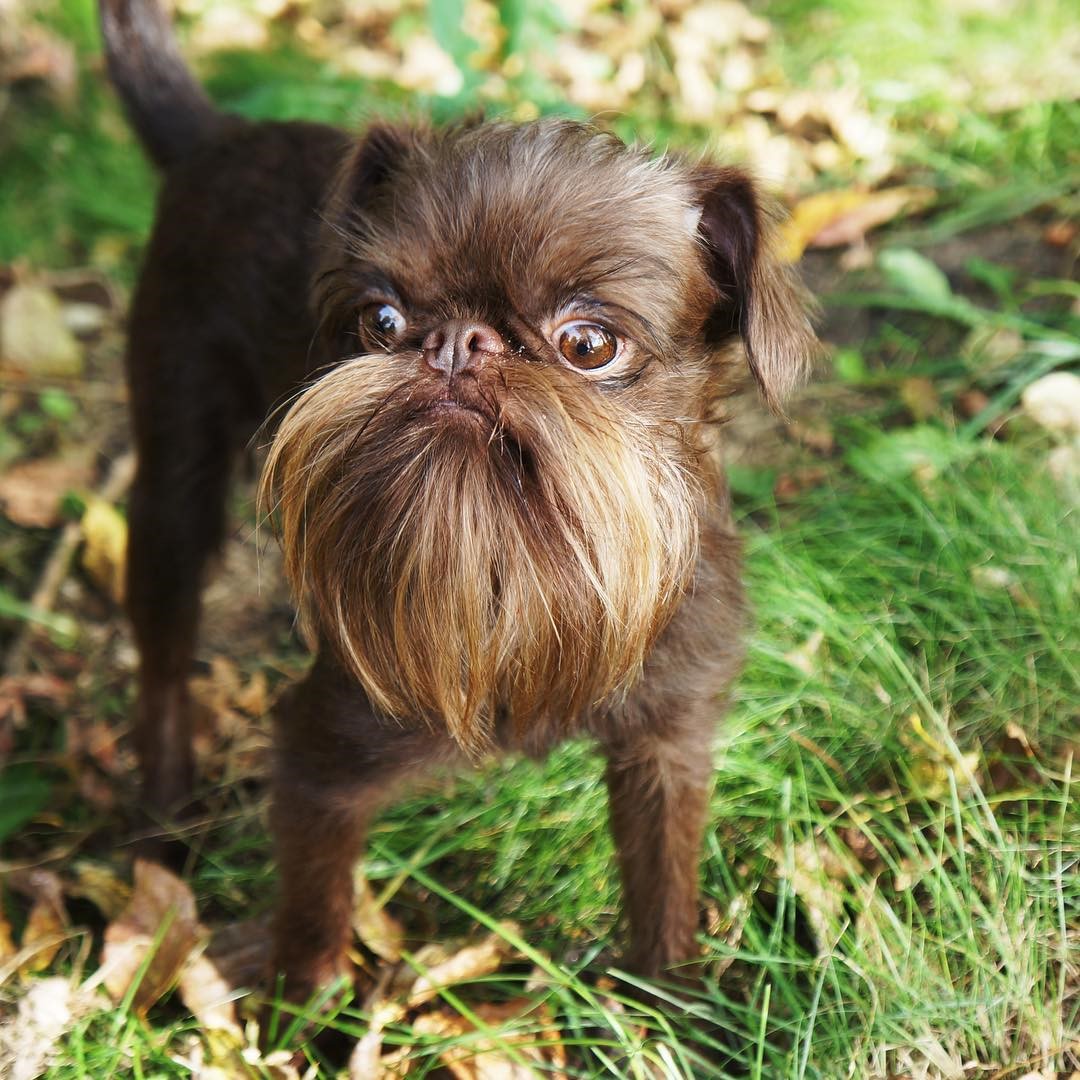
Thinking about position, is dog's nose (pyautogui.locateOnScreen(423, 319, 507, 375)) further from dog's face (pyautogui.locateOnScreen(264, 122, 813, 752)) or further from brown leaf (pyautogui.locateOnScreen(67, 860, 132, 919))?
brown leaf (pyautogui.locateOnScreen(67, 860, 132, 919))

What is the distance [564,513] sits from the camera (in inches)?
72.0

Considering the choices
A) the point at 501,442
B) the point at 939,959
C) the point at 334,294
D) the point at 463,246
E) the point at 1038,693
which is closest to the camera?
the point at 501,442

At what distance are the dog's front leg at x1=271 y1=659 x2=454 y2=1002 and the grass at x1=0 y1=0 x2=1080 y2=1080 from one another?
7.6 inches

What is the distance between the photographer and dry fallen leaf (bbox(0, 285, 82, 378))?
14.8ft

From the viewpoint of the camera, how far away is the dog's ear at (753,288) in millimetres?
2076

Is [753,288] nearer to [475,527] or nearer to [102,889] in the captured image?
[475,527]

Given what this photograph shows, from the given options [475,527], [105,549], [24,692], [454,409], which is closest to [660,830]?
[475,527]

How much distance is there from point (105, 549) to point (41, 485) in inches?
19.6

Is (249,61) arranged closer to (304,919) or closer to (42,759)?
(42,759)

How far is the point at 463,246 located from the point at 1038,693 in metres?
1.73

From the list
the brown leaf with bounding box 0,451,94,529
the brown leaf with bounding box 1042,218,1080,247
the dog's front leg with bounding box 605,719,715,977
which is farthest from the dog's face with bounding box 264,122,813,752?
the brown leaf with bounding box 1042,218,1080,247

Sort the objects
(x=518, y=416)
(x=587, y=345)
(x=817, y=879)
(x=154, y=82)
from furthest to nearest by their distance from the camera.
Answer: (x=154, y=82), (x=817, y=879), (x=587, y=345), (x=518, y=416)

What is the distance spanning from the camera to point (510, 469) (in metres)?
1.81

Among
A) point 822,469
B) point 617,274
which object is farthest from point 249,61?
point 617,274
